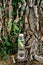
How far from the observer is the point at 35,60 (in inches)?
143

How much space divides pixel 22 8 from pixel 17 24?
0.74 ft

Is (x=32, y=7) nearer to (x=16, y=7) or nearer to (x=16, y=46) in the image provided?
(x=16, y=7)

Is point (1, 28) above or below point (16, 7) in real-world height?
below

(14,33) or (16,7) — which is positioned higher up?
(16,7)

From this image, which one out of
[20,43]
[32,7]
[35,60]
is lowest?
[35,60]

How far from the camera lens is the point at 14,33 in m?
3.69

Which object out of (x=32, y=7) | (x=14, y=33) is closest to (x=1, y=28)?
(x=14, y=33)

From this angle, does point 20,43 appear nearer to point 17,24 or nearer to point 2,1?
point 17,24

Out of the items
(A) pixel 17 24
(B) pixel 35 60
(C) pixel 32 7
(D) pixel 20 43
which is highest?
(C) pixel 32 7

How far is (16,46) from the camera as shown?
3678 millimetres

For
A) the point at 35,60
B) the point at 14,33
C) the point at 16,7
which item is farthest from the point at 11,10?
the point at 35,60

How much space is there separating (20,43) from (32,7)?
1.70ft

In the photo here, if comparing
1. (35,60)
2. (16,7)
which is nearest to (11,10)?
(16,7)

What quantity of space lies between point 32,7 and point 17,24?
1.01ft
